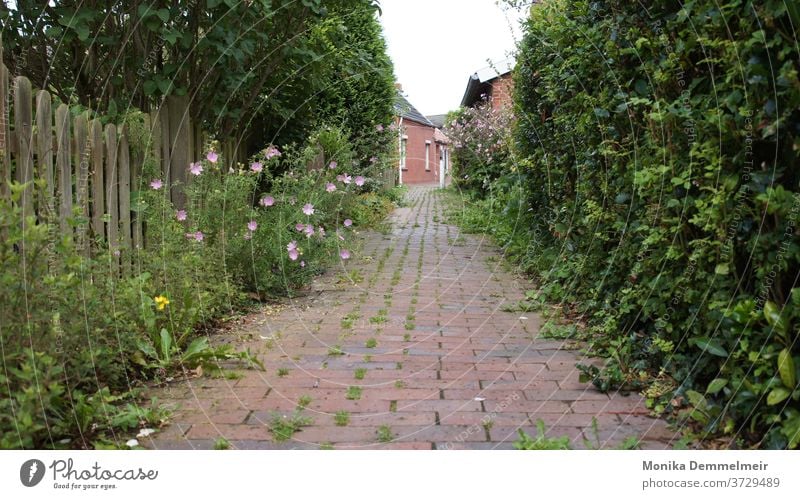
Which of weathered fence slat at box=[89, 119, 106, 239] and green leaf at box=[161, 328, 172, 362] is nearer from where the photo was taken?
green leaf at box=[161, 328, 172, 362]

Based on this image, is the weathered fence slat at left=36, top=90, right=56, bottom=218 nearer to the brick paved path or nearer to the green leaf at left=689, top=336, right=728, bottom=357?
the brick paved path

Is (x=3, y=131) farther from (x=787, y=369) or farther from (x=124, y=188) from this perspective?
(x=787, y=369)

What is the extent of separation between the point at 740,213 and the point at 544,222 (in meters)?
4.01

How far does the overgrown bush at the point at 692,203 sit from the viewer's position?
7.43 ft

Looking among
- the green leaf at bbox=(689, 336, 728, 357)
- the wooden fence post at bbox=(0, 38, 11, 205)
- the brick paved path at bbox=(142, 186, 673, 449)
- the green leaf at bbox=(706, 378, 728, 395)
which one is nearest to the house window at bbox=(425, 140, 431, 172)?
the brick paved path at bbox=(142, 186, 673, 449)

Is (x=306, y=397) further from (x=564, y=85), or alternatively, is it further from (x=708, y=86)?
(x=564, y=85)

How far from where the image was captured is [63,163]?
3709 mm

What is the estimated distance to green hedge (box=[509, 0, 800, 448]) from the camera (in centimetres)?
226

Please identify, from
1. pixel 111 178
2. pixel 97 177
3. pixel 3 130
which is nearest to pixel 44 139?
pixel 3 130

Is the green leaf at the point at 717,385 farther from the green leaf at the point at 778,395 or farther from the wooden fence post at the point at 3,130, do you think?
the wooden fence post at the point at 3,130

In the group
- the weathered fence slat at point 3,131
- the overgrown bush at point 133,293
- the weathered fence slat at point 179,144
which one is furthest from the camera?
the weathered fence slat at point 179,144

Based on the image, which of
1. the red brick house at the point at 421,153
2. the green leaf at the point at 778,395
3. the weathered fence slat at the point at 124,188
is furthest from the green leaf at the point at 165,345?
the red brick house at the point at 421,153

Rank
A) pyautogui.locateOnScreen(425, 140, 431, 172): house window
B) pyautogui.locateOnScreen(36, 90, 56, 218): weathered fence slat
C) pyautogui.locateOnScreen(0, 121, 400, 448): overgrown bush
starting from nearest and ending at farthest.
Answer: pyautogui.locateOnScreen(0, 121, 400, 448): overgrown bush → pyautogui.locateOnScreen(36, 90, 56, 218): weathered fence slat → pyautogui.locateOnScreen(425, 140, 431, 172): house window

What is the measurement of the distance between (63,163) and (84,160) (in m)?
0.21
